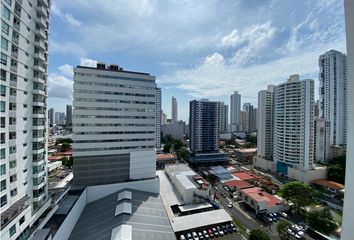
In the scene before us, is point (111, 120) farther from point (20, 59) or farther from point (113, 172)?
point (20, 59)

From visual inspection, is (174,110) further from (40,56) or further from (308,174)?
(40,56)

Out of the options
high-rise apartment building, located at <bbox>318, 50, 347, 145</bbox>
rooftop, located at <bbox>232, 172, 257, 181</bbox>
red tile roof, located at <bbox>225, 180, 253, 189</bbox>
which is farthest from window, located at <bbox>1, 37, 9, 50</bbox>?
high-rise apartment building, located at <bbox>318, 50, 347, 145</bbox>

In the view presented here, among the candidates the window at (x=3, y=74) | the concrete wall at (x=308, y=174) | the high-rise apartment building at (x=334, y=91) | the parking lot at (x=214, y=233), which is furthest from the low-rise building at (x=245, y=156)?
the window at (x=3, y=74)

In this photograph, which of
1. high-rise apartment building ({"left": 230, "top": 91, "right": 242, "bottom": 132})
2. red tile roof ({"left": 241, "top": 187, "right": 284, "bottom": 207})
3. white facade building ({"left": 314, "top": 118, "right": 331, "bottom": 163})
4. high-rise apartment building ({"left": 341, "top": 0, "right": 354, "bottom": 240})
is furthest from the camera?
high-rise apartment building ({"left": 230, "top": 91, "right": 242, "bottom": 132})

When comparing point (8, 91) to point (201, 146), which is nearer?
point (8, 91)

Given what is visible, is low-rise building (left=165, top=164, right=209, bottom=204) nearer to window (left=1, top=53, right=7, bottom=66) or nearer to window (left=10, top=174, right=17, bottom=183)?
window (left=10, top=174, right=17, bottom=183)

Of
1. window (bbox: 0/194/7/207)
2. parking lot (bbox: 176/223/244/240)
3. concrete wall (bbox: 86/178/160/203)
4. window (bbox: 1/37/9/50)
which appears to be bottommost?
parking lot (bbox: 176/223/244/240)

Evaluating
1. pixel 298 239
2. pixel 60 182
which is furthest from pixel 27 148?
pixel 298 239
